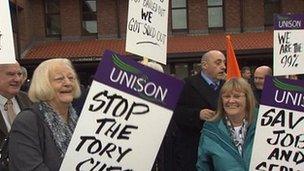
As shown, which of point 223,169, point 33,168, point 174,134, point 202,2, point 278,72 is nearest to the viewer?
point 33,168

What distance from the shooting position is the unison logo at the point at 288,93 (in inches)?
148

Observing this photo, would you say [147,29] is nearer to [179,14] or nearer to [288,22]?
[288,22]

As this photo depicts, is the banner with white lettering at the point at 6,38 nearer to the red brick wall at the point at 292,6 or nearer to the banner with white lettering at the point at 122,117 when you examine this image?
the banner with white lettering at the point at 122,117

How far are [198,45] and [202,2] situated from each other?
2.44 meters

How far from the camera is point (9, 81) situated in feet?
14.1

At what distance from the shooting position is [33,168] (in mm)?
2963

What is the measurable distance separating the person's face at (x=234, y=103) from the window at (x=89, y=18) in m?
19.9

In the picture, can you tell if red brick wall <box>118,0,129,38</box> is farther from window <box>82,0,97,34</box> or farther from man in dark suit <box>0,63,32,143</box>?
man in dark suit <box>0,63,32,143</box>

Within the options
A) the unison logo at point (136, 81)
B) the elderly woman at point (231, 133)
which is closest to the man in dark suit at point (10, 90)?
the unison logo at point (136, 81)

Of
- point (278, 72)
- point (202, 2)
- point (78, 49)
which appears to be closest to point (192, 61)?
point (202, 2)

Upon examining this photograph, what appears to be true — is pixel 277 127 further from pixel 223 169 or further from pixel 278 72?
pixel 278 72

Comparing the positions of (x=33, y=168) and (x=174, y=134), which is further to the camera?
(x=174, y=134)

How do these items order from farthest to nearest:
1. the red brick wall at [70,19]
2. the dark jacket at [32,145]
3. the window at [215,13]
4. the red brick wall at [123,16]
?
the red brick wall at [70,19]
the window at [215,13]
the red brick wall at [123,16]
the dark jacket at [32,145]

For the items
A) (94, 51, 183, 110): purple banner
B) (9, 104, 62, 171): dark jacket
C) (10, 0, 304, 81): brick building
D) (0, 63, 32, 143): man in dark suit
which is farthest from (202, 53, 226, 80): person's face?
(10, 0, 304, 81): brick building
